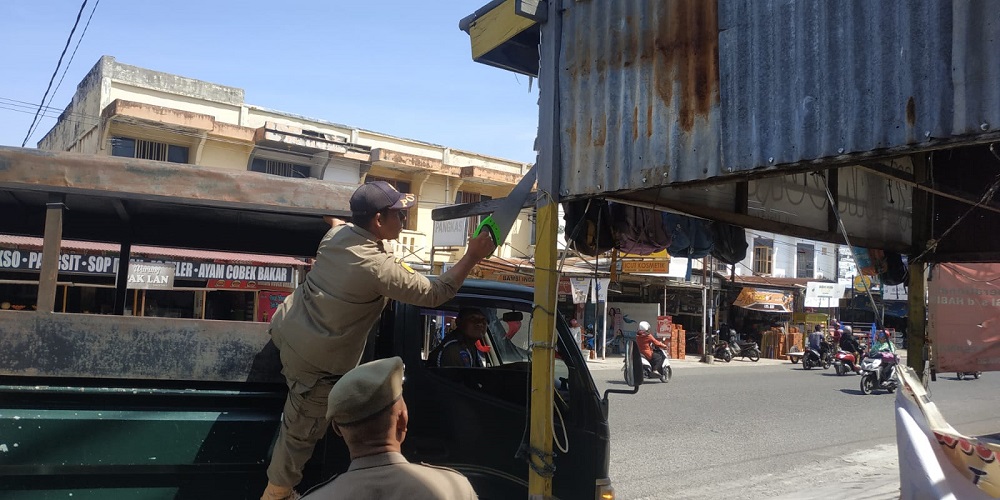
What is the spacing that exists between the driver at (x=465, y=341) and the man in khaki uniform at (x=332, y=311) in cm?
82

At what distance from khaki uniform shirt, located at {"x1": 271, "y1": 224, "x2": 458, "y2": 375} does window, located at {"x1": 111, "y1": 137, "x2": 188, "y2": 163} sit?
16718 millimetres

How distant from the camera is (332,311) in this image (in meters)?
2.96

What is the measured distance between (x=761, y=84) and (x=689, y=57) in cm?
43

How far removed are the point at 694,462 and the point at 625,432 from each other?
1783 mm

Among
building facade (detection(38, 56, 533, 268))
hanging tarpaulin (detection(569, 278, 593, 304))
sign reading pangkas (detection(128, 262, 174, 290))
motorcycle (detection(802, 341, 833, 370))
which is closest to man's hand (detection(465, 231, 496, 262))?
sign reading pangkas (detection(128, 262, 174, 290))

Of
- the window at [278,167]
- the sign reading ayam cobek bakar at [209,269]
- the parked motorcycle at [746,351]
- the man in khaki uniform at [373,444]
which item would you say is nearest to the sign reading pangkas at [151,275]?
the sign reading ayam cobek bakar at [209,269]

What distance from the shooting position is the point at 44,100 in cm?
1208

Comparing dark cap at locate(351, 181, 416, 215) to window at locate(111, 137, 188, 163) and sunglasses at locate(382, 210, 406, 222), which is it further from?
window at locate(111, 137, 188, 163)

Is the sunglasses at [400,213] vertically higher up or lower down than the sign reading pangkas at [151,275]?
higher up

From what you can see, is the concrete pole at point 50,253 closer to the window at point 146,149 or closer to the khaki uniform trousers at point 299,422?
the khaki uniform trousers at point 299,422

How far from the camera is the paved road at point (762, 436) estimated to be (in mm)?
7094

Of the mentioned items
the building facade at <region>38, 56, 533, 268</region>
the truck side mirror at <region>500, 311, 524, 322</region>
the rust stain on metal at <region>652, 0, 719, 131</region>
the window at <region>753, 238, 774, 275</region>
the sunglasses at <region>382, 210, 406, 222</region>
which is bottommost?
the truck side mirror at <region>500, 311, 524, 322</region>

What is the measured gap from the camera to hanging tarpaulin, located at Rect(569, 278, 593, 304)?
22.1 meters

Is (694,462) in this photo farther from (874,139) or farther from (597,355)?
(597,355)
